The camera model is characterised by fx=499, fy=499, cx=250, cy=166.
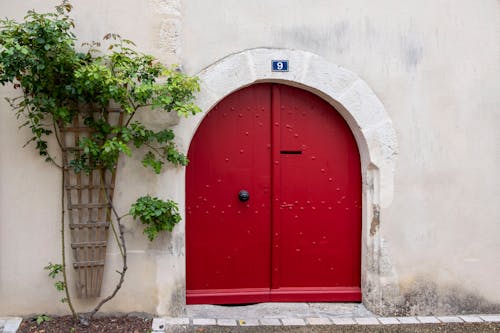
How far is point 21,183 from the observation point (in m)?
3.82

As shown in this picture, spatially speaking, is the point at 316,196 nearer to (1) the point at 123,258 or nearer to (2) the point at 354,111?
(2) the point at 354,111

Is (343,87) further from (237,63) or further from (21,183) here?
(21,183)

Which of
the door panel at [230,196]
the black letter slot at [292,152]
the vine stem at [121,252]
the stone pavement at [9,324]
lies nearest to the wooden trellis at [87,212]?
the vine stem at [121,252]

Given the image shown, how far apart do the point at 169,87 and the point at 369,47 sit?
5.62 feet

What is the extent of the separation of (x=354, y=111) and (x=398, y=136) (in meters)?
0.44

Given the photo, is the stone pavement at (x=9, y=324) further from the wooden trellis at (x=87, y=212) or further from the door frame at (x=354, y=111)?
the door frame at (x=354, y=111)

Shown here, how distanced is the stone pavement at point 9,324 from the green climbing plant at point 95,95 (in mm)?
389

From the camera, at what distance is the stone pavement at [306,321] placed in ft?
12.6

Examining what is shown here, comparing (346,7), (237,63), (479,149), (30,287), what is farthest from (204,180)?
(479,149)

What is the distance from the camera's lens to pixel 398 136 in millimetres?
4191

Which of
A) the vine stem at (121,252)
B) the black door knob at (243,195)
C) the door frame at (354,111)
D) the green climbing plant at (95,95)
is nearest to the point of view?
the green climbing plant at (95,95)

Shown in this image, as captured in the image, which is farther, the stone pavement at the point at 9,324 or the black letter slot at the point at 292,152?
the black letter slot at the point at 292,152

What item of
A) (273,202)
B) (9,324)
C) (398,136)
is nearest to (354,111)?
(398,136)

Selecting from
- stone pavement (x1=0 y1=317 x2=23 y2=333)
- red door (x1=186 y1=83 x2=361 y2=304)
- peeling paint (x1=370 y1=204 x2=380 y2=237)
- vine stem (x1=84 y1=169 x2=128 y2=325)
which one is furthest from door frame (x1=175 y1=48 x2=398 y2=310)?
stone pavement (x1=0 y1=317 x2=23 y2=333)
